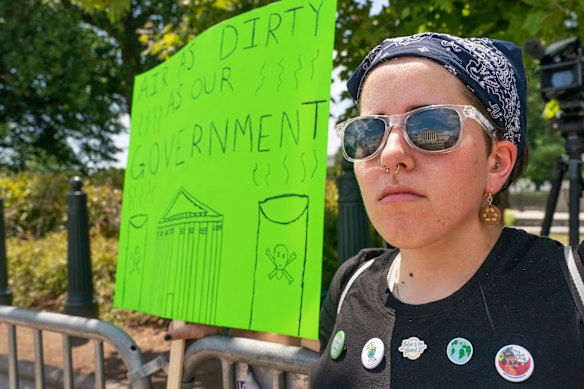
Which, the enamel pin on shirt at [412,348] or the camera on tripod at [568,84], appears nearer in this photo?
the enamel pin on shirt at [412,348]

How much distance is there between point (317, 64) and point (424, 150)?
52 cm

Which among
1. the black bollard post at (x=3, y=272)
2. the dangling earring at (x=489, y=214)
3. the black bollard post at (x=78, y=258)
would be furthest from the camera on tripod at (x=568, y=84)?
the black bollard post at (x=3, y=272)

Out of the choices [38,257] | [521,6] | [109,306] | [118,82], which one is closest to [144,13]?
[118,82]

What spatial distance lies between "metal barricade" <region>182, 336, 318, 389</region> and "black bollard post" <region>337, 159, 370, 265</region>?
1.42 metres

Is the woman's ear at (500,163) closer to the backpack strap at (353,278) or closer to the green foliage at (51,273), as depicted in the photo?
the backpack strap at (353,278)

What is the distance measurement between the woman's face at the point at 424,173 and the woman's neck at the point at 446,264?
0.04 m

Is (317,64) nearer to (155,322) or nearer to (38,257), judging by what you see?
(155,322)

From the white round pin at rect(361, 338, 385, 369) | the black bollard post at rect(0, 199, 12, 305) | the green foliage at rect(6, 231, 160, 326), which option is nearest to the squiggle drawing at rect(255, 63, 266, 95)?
the white round pin at rect(361, 338, 385, 369)

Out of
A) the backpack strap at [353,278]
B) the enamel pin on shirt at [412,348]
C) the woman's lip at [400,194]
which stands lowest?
the enamel pin on shirt at [412,348]

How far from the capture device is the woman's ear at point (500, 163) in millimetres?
1150

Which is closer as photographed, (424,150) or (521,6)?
(424,150)

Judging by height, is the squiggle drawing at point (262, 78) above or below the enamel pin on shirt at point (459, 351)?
above

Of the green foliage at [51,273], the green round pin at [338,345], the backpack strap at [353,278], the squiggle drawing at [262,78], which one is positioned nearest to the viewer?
the green round pin at [338,345]

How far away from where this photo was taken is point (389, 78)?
3.73 ft
